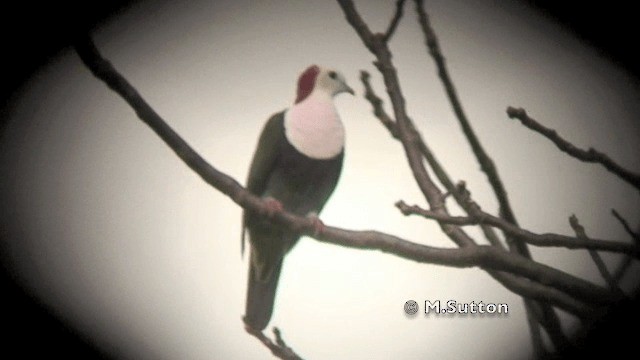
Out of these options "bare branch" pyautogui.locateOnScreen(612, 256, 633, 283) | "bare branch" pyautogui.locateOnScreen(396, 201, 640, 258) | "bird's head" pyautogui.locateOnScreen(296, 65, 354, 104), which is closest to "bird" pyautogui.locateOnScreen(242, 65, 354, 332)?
"bird's head" pyautogui.locateOnScreen(296, 65, 354, 104)

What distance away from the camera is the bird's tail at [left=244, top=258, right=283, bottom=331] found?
0.89 metres

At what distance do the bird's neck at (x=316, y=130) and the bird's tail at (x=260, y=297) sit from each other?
0.70 feet

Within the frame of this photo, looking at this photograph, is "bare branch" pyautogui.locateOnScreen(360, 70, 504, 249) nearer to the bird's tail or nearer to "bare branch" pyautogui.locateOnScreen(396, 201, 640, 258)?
"bare branch" pyautogui.locateOnScreen(396, 201, 640, 258)

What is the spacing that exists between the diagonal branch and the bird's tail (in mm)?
288

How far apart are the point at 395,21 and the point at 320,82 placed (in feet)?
0.55

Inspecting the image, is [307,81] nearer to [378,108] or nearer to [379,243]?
[378,108]

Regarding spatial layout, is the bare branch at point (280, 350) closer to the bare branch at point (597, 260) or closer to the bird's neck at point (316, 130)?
the bird's neck at point (316, 130)

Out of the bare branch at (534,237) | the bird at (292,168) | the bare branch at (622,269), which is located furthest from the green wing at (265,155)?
the bare branch at (622,269)

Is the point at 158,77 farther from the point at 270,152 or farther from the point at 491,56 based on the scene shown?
the point at 491,56

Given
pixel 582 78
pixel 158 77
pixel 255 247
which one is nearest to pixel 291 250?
pixel 255 247

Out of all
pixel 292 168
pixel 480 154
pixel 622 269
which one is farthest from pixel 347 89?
pixel 622 269

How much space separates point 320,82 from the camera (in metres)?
0.91

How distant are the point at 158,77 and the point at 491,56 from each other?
1.84ft

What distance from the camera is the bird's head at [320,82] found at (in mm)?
902
